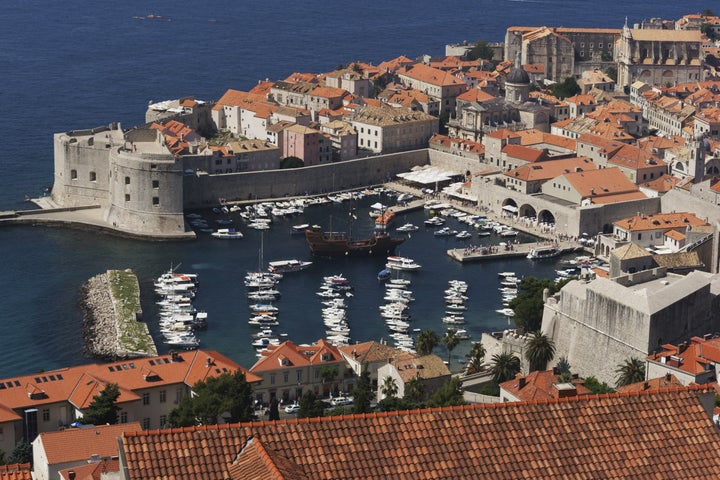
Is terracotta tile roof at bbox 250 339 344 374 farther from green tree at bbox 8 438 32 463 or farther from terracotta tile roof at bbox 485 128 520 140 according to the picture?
terracotta tile roof at bbox 485 128 520 140

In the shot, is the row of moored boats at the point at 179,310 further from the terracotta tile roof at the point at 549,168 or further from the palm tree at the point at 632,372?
the terracotta tile roof at the point at 549,168

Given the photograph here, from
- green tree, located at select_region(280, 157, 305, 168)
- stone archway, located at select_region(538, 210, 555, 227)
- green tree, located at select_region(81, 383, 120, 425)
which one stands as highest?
green tree, located at select_region(280, 157, 305, 168)

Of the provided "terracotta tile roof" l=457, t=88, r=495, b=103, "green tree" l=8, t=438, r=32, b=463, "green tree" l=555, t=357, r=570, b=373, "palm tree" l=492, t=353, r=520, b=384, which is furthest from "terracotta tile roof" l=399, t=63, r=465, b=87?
"green tree" l=8, t=438, r=32, b=463

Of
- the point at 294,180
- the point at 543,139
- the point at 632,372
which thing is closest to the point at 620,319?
the point at 632,372

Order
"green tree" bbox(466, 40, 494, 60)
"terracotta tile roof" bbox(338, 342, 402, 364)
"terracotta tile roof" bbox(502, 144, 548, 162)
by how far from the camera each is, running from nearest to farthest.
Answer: "terracotta tile roof" bbox(338, 342, 402, 364) < "terracotta tile roof" bbox(502, 144, 548, 162) < "green tree" bbox(466, 40, 494, 60)

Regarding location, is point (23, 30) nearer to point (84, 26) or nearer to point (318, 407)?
point (84, 26)

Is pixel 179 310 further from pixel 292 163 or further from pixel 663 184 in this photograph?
pixel 663 184

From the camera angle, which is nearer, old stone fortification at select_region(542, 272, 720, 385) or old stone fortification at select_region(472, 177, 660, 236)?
old stone fortification at select_region(542, 272, 720, 385)
